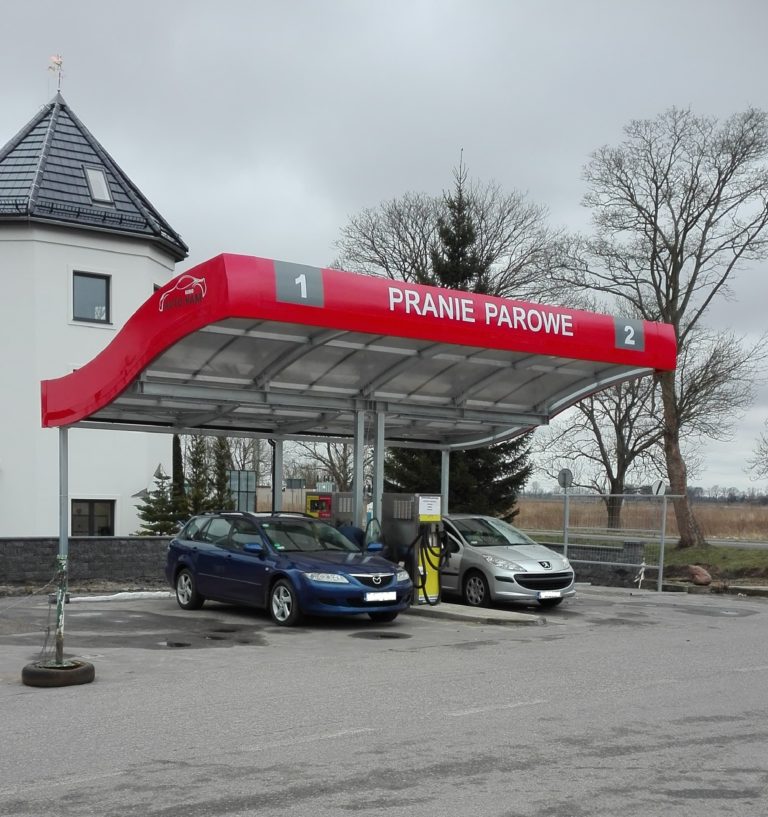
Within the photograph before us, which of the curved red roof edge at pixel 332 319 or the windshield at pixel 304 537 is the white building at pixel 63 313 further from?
the windshield at pixel 304 537

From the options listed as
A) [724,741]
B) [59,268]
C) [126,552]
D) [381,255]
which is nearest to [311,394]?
[126,552]

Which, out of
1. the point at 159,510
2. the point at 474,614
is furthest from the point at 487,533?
the point at 159,510

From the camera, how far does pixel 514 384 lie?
1880 centimetres

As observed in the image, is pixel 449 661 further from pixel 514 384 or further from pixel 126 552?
pixel 126 552

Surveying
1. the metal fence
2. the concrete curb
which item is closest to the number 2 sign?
the concrete curb

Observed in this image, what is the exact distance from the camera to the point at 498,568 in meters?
16.7

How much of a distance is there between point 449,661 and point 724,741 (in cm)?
436

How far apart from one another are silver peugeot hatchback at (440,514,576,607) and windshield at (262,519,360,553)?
2204mm

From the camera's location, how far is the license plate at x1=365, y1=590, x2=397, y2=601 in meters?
14.1

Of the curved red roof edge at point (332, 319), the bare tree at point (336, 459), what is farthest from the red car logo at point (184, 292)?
the bare tree at point (336, 459)

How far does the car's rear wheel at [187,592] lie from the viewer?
16.4 meters

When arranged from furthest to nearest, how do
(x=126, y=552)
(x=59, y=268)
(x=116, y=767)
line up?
(x=59, y=268), (x=126, y=552), (x=116, y=767)

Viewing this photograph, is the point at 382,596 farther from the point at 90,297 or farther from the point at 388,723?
the point at 90,297

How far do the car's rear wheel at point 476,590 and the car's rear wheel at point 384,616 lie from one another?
2.19m
